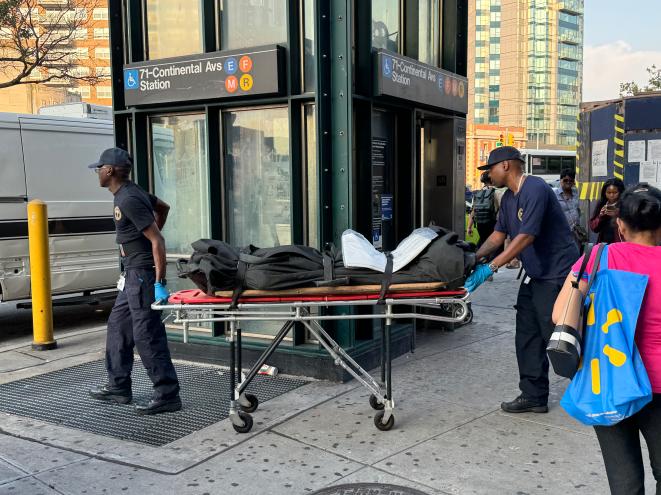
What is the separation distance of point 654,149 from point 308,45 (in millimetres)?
6407

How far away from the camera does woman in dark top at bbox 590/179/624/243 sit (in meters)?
7.84

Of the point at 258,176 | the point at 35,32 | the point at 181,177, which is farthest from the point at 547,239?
the point at 35,32

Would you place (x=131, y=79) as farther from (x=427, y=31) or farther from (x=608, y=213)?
(x=608, y=213)

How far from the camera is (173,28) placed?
680cm

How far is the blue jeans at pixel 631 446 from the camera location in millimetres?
2754

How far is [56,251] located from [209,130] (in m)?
3.40

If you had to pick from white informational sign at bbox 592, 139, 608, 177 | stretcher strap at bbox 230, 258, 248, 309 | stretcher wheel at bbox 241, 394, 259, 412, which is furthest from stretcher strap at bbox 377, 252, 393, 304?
white informational sign at bbox 592, 139, 608, 177

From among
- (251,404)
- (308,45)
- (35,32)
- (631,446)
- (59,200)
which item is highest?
(35,32)

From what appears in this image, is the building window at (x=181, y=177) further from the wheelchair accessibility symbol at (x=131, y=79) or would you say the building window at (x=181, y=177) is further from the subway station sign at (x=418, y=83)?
the subway station sign at (x=418, y=83)

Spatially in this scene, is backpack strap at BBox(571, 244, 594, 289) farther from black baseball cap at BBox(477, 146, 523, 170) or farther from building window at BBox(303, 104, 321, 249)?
building window at BBox(303, 104, 321, 249)

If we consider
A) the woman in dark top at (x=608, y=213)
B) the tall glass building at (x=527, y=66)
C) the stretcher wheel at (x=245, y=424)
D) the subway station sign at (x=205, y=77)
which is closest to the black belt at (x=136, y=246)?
the stretcher wheel at (x=245, y=424)

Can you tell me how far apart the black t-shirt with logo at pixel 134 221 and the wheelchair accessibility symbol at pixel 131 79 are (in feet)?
5.82

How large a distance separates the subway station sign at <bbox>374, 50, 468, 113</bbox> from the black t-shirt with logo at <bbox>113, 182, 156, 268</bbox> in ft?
7.23

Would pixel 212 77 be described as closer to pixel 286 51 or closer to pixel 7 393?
pixel 286 51
